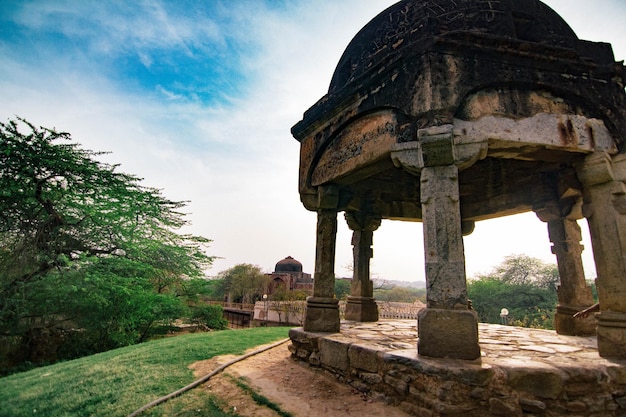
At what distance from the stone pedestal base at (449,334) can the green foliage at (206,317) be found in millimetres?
15916

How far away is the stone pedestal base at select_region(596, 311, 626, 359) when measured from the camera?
3.19 meters

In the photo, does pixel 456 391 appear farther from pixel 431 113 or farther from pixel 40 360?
pixel 40 360

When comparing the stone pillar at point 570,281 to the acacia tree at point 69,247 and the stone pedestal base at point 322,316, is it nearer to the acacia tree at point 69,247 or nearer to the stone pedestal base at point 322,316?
the stone pedestal base at point 322,316

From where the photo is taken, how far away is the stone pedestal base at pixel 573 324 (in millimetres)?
4977

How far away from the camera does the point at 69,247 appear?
39.3 ft

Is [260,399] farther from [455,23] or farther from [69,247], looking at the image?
[69,247]

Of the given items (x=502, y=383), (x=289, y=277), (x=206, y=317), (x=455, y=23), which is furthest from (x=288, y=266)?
(x=502, y=383)

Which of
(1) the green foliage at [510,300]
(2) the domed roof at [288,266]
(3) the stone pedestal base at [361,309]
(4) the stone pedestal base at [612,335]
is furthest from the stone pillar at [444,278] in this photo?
(2) the domed roof at [288,266]

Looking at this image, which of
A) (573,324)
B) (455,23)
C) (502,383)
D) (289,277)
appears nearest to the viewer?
(502,383)

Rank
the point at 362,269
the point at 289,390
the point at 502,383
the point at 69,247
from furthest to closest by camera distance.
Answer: the point at 69,247, the point at 362,269, the point at 289,390, the point at 502,383

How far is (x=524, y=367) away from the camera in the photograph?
280cm

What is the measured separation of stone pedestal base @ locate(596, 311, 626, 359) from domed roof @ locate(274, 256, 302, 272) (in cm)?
3455

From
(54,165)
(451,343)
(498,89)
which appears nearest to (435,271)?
(451,343)

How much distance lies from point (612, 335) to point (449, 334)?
69.9 inches
